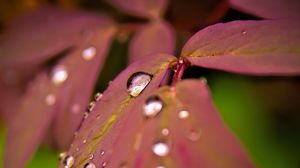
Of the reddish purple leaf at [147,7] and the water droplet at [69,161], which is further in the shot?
the reddish purple leaf at [147,7]

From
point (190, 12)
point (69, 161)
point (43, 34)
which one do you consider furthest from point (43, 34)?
Answer: point (69, 161)

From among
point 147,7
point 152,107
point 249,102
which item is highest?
point 147,7

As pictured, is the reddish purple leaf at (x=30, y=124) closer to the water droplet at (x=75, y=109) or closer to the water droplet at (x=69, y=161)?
the water droplet at (x=75, y=109)

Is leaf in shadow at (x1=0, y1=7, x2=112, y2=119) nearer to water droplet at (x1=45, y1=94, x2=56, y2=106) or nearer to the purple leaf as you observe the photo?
water droplet at (x1=45, y1=94, x2=56, y2=106)

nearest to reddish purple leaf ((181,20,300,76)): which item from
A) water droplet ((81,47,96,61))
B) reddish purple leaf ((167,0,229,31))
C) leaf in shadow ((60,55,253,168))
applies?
leaf in shadow ((60,55,253,168))

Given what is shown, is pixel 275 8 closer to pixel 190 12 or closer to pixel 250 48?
pixel 250 48

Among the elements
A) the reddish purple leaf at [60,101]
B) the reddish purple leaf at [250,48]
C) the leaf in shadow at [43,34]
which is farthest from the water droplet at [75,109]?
the reddish purple leaf at [250,48]
